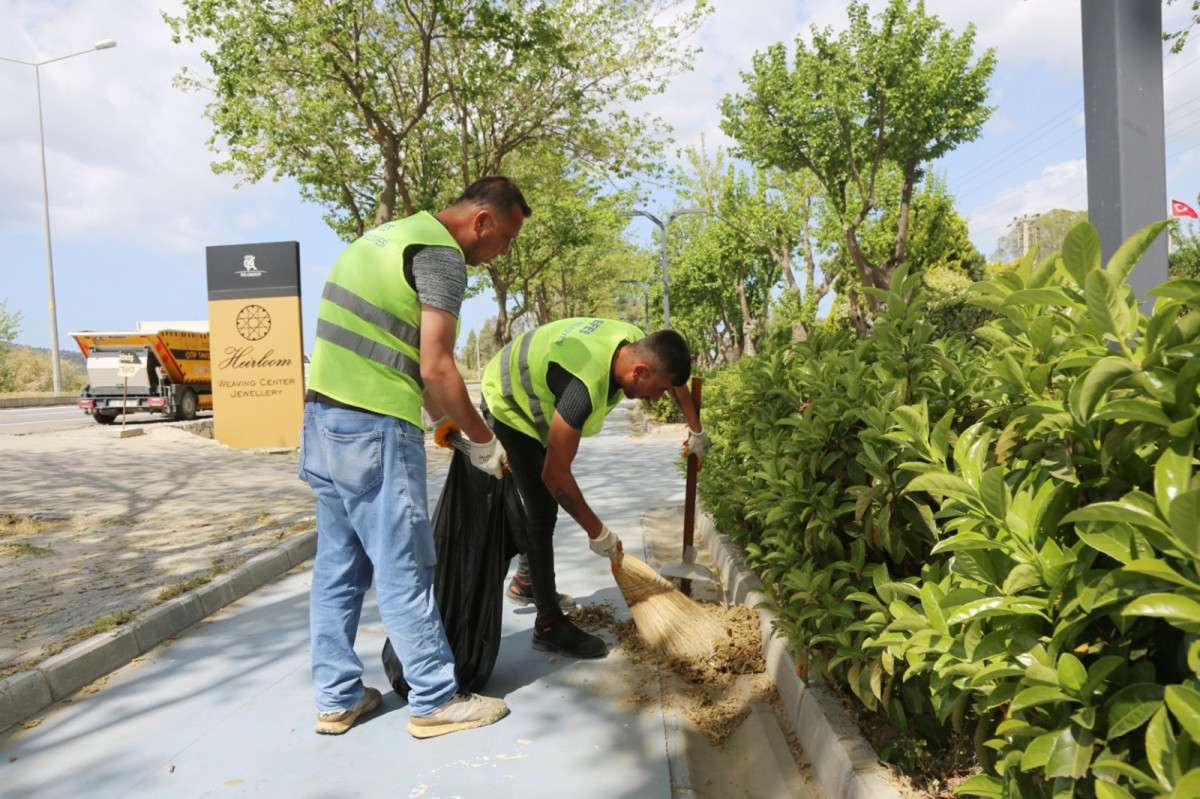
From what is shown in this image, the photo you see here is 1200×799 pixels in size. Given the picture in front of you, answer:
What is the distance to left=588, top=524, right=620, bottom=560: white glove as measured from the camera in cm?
368

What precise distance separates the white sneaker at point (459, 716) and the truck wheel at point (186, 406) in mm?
22144

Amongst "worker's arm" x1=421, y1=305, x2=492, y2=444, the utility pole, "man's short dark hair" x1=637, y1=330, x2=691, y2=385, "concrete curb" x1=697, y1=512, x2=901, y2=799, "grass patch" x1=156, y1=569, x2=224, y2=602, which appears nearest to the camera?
the utility pole

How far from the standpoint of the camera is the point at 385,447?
115 inches

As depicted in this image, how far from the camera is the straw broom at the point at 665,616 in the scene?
12.0 feet

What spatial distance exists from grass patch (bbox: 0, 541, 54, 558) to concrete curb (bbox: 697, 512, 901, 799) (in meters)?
5.17

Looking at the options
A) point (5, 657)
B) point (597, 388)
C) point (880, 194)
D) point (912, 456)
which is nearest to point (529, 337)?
point (597, 388)

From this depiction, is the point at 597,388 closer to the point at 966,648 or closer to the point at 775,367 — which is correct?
the point at 775,367

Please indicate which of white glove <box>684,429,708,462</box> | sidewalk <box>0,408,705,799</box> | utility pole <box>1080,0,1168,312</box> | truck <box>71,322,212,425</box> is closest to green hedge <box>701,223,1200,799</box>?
utility pole <box>1080,0,1168,312</box>

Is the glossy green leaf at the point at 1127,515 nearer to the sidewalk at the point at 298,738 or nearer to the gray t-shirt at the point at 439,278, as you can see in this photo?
the sidewalk at the point at 298,738

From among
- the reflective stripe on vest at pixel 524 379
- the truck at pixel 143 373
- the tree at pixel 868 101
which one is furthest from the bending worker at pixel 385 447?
the truck at pixel 143 373

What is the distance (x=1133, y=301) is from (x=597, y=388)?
86.4 inches

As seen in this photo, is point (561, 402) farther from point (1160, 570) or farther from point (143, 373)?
point (143, 373)

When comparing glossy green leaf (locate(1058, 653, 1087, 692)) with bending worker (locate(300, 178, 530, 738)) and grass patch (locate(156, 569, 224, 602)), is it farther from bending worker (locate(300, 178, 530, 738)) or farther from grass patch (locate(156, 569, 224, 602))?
grass patch (locate(156, 569, 224, 602))

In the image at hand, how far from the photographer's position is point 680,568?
448 centimetres
